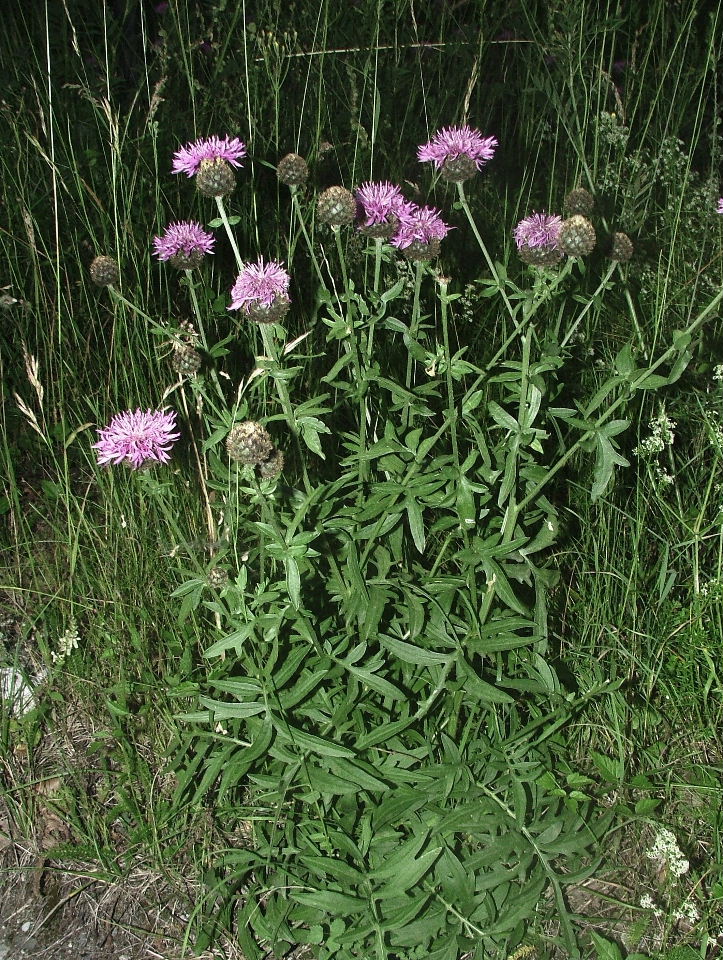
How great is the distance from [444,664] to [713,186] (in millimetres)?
1604

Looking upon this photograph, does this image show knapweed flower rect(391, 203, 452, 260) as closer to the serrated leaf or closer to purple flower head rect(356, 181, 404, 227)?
purple flower head rect(356, 181, 404, 227)

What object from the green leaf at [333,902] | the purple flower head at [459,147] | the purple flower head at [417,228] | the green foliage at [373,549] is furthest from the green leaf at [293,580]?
the purple flower head at [459,147]

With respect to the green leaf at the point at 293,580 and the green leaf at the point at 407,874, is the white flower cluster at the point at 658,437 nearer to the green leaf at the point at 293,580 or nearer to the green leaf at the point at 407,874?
the green leaf at the point at 293,580

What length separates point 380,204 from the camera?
1.83 meters

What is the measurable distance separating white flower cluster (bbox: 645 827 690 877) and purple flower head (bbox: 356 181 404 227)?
1.31m

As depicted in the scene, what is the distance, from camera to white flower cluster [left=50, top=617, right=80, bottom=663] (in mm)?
2068

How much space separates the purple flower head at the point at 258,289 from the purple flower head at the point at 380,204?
30 cm

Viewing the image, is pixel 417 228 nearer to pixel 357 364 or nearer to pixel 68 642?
pixel 357 364

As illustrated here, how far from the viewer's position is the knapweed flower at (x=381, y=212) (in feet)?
5.95

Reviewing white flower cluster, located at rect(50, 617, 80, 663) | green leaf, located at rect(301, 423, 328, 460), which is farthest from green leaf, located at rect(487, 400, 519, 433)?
white flower cluster, located at rect(50, 617, 80, 663)

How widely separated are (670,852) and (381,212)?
136 centimetres

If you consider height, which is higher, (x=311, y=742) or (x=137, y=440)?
(x=137, y=440)

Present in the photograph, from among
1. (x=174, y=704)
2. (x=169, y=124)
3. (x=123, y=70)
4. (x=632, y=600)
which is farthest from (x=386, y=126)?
(x=174, y=704)

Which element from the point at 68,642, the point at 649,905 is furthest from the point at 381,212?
the point at 649,905
